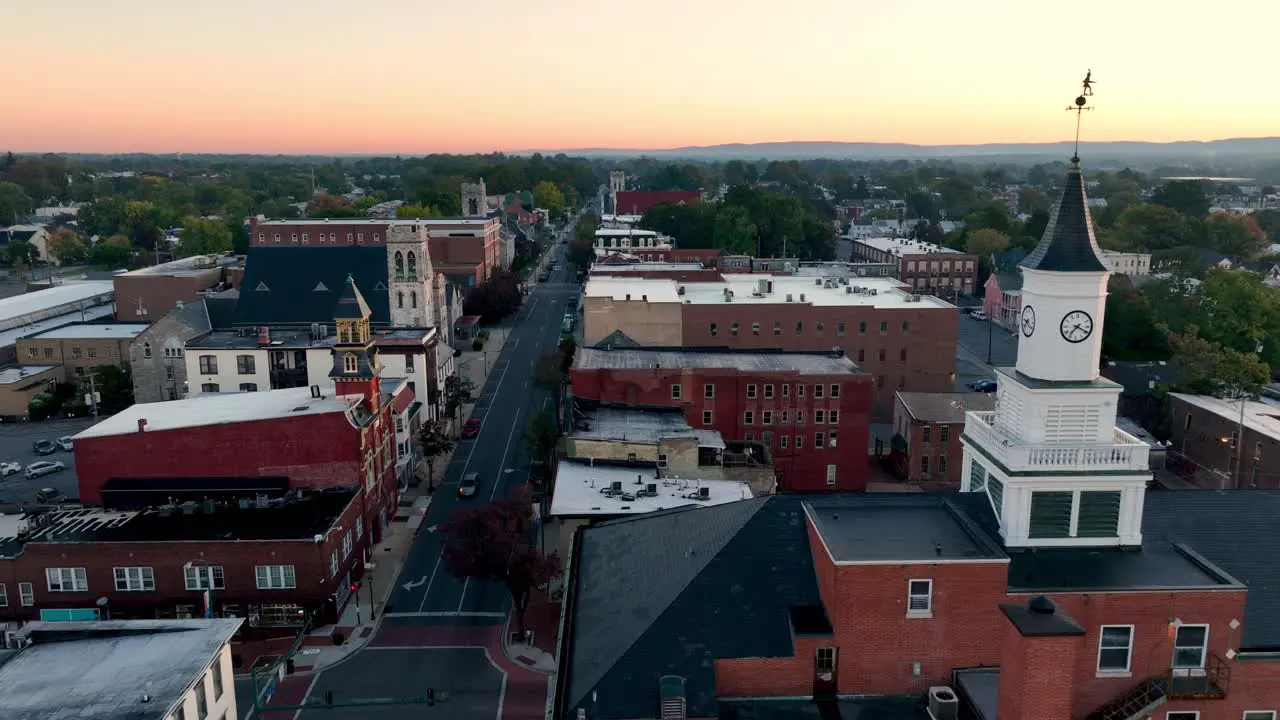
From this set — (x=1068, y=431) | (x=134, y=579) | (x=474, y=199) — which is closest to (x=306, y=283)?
(x=134, y=579)

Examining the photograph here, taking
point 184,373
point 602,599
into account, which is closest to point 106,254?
point 184,373

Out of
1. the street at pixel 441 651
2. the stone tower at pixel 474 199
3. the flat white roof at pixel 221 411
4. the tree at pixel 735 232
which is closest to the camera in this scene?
the street at pixel 441 651

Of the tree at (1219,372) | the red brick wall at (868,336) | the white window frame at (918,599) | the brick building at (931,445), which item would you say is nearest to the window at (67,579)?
the white window frame at (918,599)

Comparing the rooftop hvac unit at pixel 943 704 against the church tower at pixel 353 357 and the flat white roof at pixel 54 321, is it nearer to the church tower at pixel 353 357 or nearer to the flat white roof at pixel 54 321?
the church tower at pixel 353 357

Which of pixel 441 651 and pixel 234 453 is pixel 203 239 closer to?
pixel 234 453

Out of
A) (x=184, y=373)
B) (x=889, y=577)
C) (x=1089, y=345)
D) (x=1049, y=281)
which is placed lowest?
(x=184, y=373)

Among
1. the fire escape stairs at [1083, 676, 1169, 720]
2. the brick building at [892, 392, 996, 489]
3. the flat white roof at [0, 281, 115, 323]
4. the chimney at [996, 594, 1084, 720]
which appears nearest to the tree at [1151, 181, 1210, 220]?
the brick building at [892, 392, 996, 489]

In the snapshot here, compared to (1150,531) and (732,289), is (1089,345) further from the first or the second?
(732,289)
